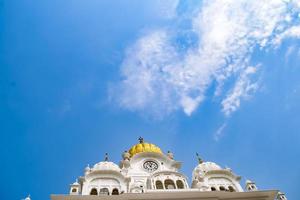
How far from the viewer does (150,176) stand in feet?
94.4

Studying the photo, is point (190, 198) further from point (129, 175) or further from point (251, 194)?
point (129, 175)

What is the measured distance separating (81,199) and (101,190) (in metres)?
3.66

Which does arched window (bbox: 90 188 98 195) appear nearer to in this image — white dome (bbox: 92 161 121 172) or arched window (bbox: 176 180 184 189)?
white dome (bbox: 92 161 121 172)

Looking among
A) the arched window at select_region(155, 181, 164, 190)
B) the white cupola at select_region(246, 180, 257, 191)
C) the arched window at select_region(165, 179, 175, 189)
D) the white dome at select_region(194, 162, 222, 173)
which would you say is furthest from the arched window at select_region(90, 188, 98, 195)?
the white cupola at select_region(246, 180, 257, 191)

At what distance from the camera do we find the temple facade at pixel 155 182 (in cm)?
2388

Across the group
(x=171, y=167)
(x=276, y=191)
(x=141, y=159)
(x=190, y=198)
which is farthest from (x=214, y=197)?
(x=141, y=159)

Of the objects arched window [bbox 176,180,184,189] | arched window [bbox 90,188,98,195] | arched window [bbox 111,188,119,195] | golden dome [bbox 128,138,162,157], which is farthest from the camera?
golden dome [bbox 128,138,162,157]

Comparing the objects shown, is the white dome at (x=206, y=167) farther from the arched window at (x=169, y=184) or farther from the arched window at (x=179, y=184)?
the arched window at (x=169, y=184)

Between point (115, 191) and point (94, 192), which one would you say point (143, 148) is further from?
point (94, 192)

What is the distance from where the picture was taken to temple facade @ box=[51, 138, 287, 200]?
78.3 ft

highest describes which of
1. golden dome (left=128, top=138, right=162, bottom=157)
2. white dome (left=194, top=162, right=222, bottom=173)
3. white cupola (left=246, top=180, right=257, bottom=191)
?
golden dome (left=128, top=138, right=162, bottom=157)

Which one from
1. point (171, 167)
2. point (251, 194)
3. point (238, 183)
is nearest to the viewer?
point (251, 194)

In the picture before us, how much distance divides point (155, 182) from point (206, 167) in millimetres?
6883

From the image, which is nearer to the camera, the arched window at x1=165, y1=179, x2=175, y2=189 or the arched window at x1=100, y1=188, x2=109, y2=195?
the arched window at x1=100, y1=188, x2=109, y2=195
